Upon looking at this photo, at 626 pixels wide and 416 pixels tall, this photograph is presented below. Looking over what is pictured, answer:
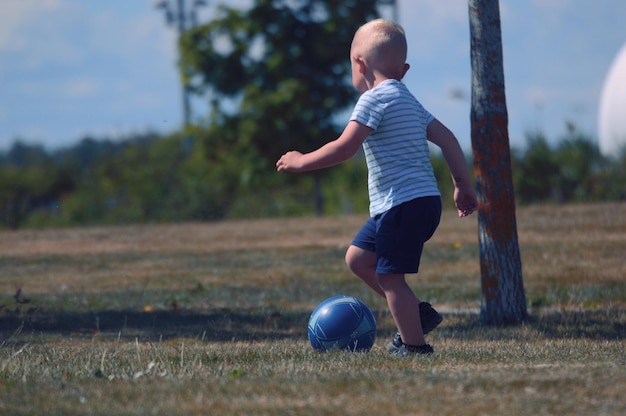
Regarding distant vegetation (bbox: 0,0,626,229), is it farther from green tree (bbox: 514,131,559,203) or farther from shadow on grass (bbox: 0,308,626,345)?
shadow on grass (bbox: 0,308,626,345)

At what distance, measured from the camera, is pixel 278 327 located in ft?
29.1

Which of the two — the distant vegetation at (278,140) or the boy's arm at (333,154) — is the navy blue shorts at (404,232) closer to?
the boy's arm at (333,154)

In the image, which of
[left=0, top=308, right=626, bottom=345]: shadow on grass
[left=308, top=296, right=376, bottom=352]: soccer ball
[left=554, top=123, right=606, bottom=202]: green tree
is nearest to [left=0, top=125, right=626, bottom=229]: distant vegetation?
[left=554, top=123, right=606, bottom=202]: green tree

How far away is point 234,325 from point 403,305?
338cm

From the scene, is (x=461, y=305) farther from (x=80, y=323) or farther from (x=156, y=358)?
Answer: (x=156, y=358)

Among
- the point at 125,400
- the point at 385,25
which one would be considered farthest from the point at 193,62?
the point at 125,400

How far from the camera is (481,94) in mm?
8156

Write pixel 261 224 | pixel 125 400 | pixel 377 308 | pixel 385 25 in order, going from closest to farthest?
pixel 125 400
pixel 385 25
pixel 377 308
pixel 261 224

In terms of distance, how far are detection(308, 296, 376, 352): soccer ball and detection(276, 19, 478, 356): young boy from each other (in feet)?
1.37

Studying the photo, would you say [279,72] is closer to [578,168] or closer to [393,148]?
[578,168]

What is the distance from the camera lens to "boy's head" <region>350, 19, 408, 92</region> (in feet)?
19.1

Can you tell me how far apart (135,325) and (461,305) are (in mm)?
3609

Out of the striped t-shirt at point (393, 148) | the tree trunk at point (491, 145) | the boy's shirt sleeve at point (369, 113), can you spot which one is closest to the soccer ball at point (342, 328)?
the striped t-shirt at point (393, 148)

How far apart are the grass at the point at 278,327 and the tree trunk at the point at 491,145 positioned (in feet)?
2.24
